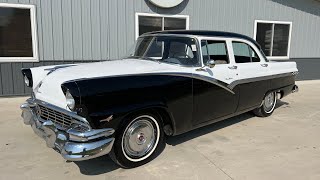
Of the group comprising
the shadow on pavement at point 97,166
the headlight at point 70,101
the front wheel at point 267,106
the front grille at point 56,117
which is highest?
the headlight at point 70,101

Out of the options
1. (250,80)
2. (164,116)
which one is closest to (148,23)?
(250,80)

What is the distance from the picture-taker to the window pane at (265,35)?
1109 centimetres

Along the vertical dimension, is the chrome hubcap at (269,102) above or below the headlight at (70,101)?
below

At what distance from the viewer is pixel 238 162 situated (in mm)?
4047

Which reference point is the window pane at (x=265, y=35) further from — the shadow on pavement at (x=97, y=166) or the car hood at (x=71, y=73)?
the shadow on pavement at (x=97, y=166)

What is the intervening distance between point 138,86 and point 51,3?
5.52 metres

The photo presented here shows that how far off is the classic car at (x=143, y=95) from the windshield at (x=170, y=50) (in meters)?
0.02

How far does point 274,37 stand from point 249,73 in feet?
22.8

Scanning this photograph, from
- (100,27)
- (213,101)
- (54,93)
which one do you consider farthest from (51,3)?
(213,101)

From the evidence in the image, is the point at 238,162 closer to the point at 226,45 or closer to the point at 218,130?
the point at 218,130

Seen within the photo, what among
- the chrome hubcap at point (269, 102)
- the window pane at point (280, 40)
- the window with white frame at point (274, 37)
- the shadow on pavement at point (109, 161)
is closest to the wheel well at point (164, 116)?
the shadow on pavement at point (109, 161)

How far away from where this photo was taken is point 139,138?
151 inches

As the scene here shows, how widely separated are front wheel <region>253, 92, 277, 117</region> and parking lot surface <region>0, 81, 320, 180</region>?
28 cm

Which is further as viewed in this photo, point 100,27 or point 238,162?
point 100,27
